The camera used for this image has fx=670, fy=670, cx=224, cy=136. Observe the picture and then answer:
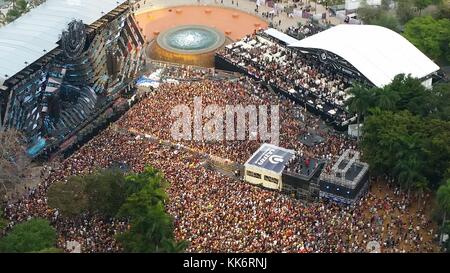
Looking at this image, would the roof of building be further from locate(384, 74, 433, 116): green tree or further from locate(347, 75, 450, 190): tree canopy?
locate(384, 74, 433, 116): green tree

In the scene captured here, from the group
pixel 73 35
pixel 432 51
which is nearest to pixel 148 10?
pixel 73 35

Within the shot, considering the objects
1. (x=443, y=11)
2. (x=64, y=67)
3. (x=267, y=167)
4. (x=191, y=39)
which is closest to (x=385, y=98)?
(x=267, y=167)

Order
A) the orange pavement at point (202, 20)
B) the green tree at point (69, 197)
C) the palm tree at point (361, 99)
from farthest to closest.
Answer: the orange pavement at point (202, 20)
the palm tree at point (361, 99)
the green tree at point (69, 197)

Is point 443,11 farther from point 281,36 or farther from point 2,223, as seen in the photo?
point 2,223

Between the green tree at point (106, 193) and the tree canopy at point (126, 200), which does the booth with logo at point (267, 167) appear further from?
the green tree at point (106, 193)

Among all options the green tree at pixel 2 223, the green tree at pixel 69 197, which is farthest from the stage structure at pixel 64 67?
the green tree at pixel 69 197

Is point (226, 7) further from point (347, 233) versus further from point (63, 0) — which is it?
point (347, 233)
